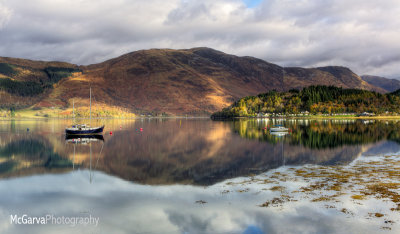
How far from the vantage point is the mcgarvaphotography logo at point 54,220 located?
1995cm

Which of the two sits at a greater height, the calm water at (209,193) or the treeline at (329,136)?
the treeline at (329,136)

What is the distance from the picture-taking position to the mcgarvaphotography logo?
19953 mm

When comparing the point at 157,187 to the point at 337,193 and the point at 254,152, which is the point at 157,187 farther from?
the point at 254,152

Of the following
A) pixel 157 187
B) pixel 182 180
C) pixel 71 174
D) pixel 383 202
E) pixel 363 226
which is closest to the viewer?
pixel 363 226

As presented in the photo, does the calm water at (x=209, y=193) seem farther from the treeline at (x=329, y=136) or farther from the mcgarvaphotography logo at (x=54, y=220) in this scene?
the treeline at (x=329, y=136)

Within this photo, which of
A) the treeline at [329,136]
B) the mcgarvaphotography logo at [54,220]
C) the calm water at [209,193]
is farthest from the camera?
the treeline at [329,136]

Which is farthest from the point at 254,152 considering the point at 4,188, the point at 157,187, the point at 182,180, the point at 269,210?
the point at 4,188

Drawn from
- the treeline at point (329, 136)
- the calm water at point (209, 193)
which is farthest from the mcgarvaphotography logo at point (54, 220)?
the treeline at point (329, 136)

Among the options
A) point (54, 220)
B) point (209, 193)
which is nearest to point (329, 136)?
point (209, 193)

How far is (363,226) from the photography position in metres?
18.5

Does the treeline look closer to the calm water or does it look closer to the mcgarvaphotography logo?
the calm water

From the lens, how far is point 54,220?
2048cm

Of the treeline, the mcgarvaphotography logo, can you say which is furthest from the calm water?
the treeline

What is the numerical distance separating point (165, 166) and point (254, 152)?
1851 cm
